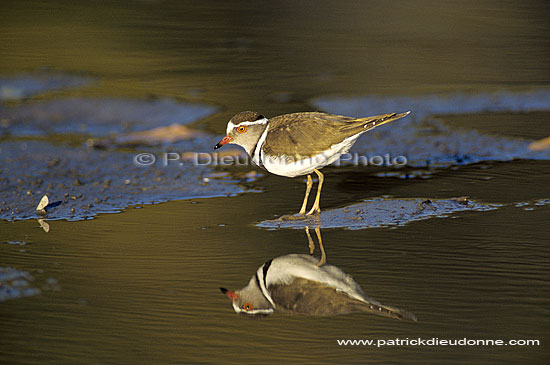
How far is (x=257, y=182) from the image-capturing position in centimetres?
767

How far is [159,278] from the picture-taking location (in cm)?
494

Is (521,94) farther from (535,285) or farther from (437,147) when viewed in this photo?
(535,285)

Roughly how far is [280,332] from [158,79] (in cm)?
852

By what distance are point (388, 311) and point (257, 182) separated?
359cm

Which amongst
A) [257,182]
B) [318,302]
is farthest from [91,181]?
[318,302]

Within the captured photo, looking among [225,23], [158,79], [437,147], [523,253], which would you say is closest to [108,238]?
A: [523,253]

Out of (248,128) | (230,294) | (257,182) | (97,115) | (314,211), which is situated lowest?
(97,115)

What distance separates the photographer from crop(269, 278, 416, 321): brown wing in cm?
430

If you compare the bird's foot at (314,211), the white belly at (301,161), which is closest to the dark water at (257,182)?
the bird's foot at (314,211)

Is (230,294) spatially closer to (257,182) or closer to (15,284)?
(15,284)

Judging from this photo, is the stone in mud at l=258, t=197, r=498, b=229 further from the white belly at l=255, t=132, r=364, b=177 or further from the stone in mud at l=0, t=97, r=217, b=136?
the stone in mud at l=0, t=97, r=217, b=136

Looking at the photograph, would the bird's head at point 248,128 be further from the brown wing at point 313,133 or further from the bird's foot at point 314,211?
the bird's foot at point 314,211

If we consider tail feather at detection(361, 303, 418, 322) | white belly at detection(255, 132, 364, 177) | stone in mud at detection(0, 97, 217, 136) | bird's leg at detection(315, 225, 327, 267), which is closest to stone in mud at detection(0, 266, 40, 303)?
bird's leg at detection(315, 225, 327, 267)

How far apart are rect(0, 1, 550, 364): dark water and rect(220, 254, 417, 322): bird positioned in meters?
0.09
